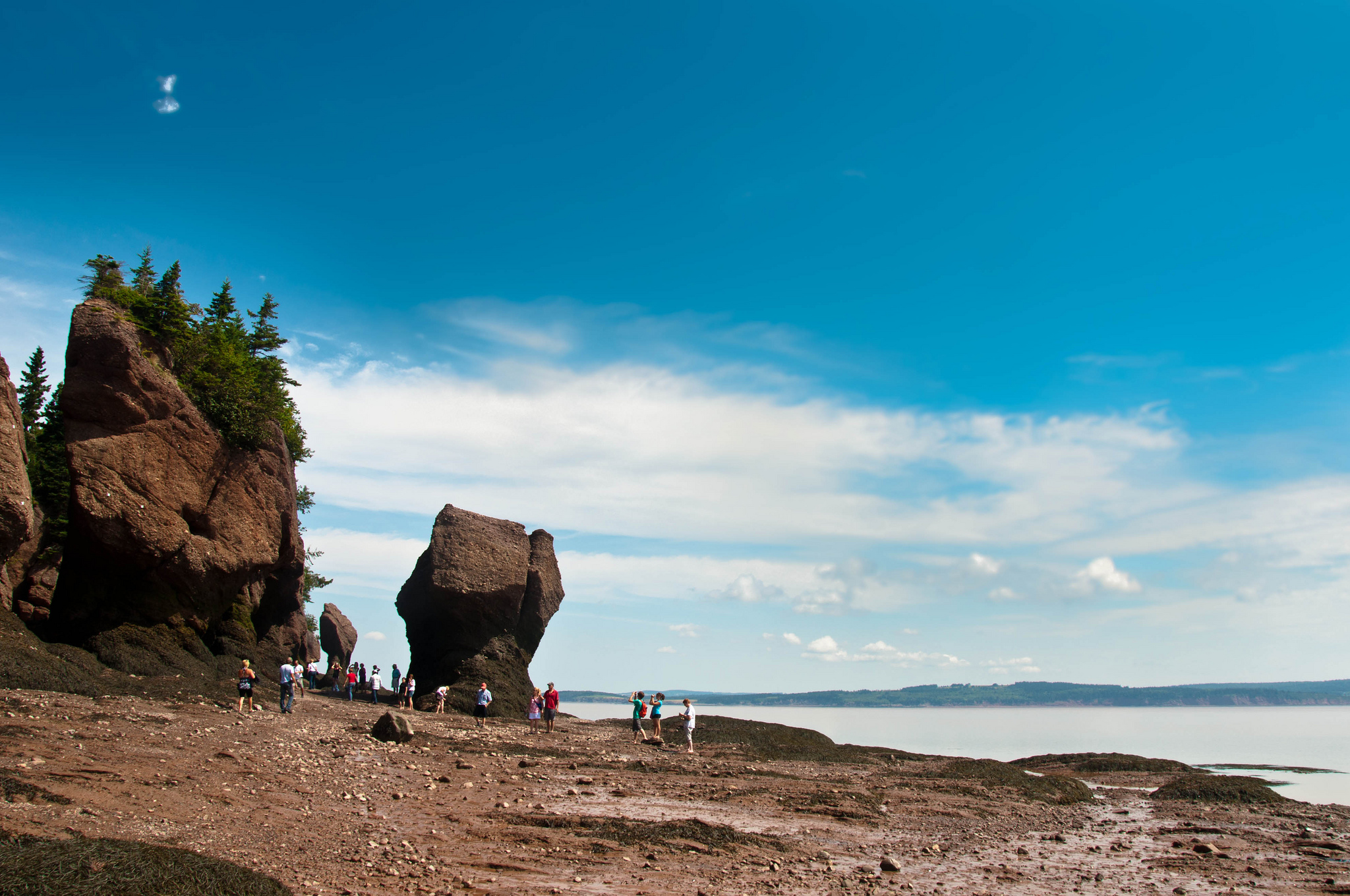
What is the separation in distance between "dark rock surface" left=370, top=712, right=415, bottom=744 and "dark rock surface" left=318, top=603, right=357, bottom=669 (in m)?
45.4

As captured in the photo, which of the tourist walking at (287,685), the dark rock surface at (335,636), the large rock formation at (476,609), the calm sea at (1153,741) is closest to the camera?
the tourist walking at (287,685)

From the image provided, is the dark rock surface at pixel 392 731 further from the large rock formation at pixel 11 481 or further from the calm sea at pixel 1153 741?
the calm sea at pixel 1153 741

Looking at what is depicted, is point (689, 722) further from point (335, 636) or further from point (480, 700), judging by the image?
point (335, 636)

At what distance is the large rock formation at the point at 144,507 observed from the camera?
2353 centimetres

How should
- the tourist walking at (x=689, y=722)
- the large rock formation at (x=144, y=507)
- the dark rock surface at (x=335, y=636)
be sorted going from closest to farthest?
the large rock formation at (x=144, y=507) < the tourist walking at (x=689, y=722) < the dark rock surface at (x=335, y=636)

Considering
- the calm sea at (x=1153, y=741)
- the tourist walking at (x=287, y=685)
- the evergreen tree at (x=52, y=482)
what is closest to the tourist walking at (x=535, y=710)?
Answer: the tourist walking at (x=287, y=685)

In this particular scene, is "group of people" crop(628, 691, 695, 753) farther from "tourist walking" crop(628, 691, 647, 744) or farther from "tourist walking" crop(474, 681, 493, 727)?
"tourist walking" crop(474, 681, 493, 727)

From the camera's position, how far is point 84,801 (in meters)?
9.67

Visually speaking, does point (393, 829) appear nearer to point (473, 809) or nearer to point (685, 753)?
point (473, 809)

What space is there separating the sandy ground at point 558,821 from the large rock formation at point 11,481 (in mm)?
4607

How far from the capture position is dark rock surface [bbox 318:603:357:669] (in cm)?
6097

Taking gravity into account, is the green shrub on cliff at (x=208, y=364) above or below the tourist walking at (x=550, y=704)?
above

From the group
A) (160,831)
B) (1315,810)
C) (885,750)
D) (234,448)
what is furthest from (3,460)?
(1315,810)

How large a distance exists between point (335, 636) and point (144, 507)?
1578 inches
